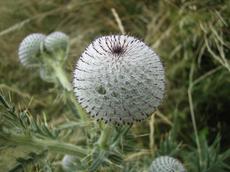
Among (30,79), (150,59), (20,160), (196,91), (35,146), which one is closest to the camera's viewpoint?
(150,59)

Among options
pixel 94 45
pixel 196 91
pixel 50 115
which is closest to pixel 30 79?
pixel 50 115

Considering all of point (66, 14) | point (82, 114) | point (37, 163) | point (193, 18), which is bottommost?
point (37, 163)

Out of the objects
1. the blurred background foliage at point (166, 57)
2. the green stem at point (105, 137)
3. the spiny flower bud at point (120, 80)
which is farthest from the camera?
the blurred background foliage at point (166, 57)

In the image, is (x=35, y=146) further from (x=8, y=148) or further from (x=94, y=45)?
(x=94, y=45)

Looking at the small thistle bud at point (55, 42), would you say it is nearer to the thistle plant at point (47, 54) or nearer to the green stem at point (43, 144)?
the thistle plant at point (47, 54)

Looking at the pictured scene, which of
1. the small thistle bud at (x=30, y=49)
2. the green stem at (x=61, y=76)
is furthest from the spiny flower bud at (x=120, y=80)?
the small thistle bud at (x=30, y=49)

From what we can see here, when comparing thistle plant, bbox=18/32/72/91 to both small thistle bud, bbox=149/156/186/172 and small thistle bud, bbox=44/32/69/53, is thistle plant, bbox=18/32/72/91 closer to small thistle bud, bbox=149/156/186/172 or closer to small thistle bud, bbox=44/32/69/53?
small thistle bud, bbox=44/32/69/53
